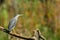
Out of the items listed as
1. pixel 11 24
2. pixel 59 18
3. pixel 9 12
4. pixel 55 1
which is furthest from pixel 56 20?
pixel 11 24

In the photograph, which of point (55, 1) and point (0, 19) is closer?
point (0, 19)

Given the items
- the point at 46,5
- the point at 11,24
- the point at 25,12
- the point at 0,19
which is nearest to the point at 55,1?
the point at 46,5

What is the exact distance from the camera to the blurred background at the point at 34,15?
6507 mm

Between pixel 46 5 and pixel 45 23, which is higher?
pixel 46 5

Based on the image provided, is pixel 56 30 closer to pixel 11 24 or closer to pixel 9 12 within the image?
pixel 9 12

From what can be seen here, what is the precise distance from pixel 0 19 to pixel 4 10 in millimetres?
343

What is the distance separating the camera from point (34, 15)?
22.7 ft

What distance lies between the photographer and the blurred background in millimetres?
6507

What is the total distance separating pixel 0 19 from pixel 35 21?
742 mm

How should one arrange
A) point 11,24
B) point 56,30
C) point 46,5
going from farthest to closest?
point 46,5 → point 56,30 → point 11,24

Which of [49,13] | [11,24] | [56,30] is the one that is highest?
[49,13]

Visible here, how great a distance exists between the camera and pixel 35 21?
22.2ft

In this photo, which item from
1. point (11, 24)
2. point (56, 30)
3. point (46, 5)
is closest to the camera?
point (11, 24)

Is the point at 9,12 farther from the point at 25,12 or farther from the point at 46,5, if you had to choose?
the point at 46,5
